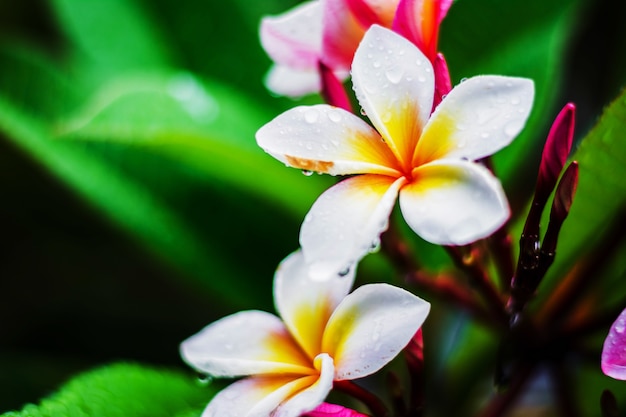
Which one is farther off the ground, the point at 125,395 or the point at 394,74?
the point at 394,74

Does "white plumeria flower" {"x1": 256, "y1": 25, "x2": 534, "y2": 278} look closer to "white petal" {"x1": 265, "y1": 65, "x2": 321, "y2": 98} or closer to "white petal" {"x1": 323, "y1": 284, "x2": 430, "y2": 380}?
"white petal" {"x1": 323, "y1": 284, "x2": 430, "y2": 380}

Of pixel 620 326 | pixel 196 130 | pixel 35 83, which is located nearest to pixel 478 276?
pixel 620 326

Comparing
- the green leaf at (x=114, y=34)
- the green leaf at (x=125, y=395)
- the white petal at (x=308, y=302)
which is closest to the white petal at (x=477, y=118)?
the white petal at (x=308, y=302)

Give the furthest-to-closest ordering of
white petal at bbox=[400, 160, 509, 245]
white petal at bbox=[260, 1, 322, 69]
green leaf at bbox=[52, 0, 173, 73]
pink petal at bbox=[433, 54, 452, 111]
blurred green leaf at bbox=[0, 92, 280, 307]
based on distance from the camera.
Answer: green leaf at bbox=[52, 0, 173, 73]
blurred green leaf at bbox=[0, 92, 280, 307]
white petal at bbox=[260, 1, 322, 69]
pink petal at bbox=[433, 54, 452, 111]
white petal at bbox=[400, 160, 509, 245]

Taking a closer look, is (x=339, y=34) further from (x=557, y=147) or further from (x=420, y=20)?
(x=557, y=147)

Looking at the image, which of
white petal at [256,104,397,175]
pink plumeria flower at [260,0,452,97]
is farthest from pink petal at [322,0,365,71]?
white petal at [256,104,397,175]

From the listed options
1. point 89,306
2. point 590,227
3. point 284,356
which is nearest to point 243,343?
point 284,356

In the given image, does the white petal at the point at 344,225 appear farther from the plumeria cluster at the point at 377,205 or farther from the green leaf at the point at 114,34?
the green leaf at the point at 114,34
